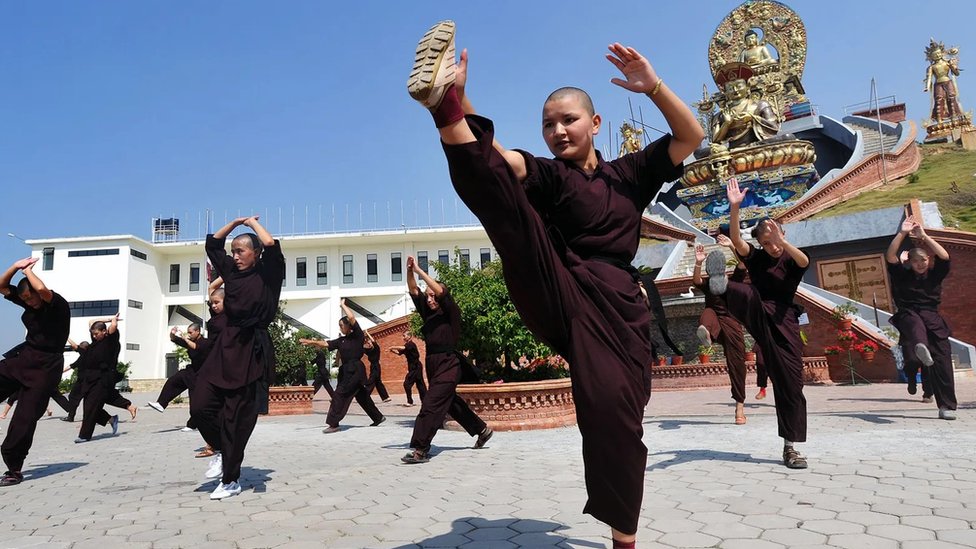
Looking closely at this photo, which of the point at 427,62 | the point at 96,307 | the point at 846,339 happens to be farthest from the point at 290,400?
the point at 96,307

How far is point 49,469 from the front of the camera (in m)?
6.93

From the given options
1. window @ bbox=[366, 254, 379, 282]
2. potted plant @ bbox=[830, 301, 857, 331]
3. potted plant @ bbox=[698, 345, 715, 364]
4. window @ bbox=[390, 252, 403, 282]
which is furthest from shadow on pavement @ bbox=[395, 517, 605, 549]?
window @ bbox=[366, 254, 379, 282]

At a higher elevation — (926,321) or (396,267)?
(396,267)

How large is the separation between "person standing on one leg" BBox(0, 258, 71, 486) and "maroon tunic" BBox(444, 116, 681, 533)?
5835 millimetres

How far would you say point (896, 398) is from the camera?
11.1 metres

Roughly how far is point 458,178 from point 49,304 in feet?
20.7

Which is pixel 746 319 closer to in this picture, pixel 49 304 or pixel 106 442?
pixel 49 304

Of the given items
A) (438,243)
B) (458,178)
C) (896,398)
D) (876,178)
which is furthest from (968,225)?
(438,243)

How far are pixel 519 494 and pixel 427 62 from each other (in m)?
3.50

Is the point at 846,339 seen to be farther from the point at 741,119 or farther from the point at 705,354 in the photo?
the point at 741,119

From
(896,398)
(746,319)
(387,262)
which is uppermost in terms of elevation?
(387,262)

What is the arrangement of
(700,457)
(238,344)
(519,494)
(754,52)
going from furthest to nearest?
(754,52), (700,457), (238,344), (519,494)

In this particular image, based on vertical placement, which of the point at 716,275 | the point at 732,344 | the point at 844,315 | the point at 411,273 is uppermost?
the point at 411,273

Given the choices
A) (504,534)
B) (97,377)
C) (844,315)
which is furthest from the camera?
(844,315)
